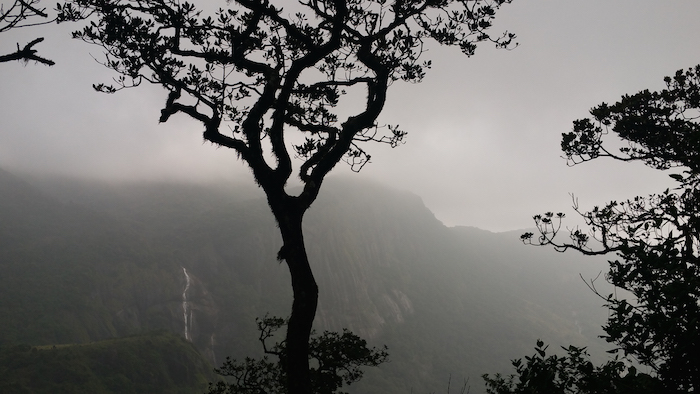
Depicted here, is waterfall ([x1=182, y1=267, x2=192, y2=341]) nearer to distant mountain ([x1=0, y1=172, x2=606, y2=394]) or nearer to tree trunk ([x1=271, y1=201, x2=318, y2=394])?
distant mountain ([x1=0, y1=172, x2=606, y2=394])

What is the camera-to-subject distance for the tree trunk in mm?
5695

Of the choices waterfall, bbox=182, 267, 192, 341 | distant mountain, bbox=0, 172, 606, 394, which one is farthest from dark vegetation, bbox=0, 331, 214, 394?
waterfall, bbox=182, 267, 192, 341

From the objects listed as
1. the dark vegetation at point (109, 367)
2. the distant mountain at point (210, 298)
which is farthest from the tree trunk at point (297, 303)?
the distant mountain at point (210, 298)

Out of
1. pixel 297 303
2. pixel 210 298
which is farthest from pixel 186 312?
pixel 297 303

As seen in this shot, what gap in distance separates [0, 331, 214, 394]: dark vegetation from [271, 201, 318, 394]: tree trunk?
310 feet

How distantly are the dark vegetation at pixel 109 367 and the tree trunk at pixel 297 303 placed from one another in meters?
94.4

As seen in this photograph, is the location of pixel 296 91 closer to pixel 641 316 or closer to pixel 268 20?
pixel 268 20

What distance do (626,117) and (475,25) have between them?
5896mm

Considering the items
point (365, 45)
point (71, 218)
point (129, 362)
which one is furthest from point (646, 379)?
point (71, 218)

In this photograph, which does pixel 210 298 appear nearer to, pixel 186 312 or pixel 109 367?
pixel 186 312

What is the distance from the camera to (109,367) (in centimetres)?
8562

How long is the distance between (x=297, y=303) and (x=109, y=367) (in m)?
104

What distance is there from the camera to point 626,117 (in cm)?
1070

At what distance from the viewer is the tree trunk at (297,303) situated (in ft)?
18.7
